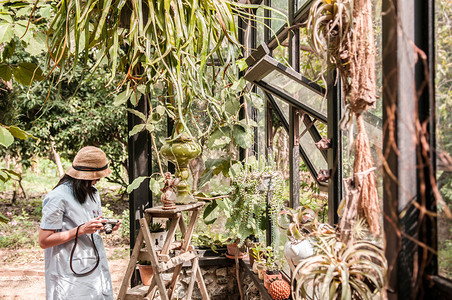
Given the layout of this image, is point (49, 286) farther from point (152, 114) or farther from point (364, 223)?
point (364, 223)

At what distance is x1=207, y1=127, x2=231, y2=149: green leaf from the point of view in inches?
104

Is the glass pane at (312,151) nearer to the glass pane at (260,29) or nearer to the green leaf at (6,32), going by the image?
the glass pane at (260,29)

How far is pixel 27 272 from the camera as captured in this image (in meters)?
4.55

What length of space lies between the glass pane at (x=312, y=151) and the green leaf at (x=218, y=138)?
760 millimetres

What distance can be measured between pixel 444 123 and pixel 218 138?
1.95 metres

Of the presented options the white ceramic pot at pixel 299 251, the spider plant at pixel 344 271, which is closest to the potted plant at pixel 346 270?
A: the spider plant at pixel 344 271

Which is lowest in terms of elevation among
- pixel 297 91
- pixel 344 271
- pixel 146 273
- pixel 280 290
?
pixel 146 273

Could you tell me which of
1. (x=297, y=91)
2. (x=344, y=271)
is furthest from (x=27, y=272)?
(x=344, y=271)

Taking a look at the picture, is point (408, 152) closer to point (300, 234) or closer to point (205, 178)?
point (300, 234)

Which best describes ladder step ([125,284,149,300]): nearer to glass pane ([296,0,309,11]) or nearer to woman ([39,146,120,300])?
woman ([39,146,120,300])

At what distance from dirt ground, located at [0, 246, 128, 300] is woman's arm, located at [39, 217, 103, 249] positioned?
101 inches

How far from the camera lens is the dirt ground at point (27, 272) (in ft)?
13.5

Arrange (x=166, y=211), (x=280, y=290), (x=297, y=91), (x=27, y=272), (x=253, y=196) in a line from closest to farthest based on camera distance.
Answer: (x=297, y=91)
(x=280, y=290)
(x=166, y=211)
(x=253, y=196)
(x=27, y=272)

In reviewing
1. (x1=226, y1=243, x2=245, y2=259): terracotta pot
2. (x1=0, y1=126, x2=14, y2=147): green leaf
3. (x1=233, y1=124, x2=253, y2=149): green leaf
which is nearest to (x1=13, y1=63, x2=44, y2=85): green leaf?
(x1=0, y1=126, x2=14, y2=147): green leaf
